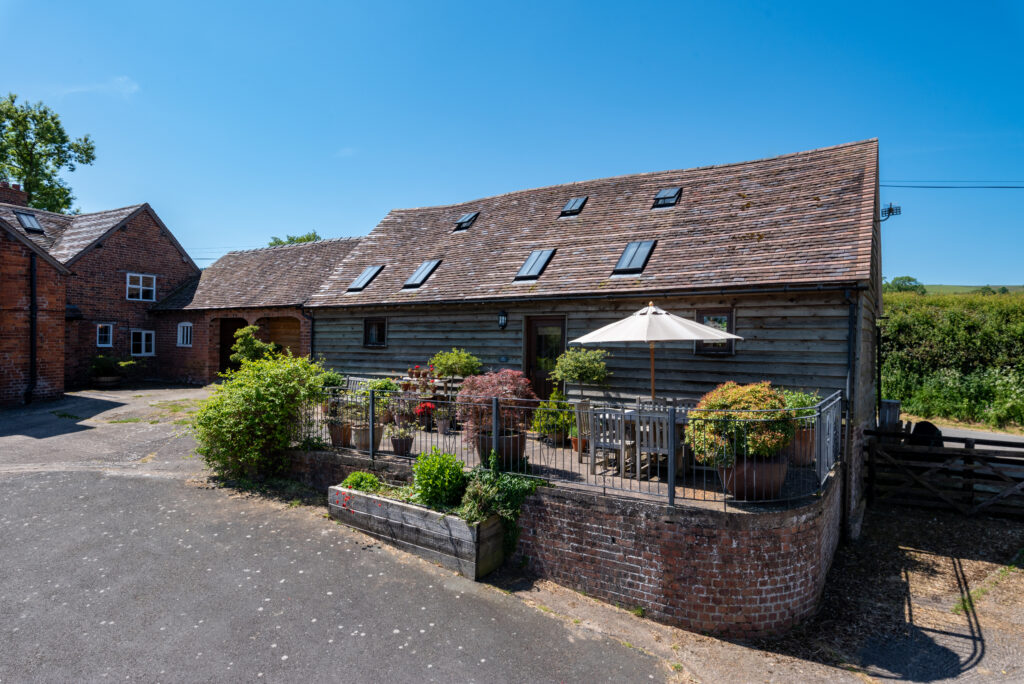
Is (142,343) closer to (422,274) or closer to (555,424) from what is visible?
(422,274)

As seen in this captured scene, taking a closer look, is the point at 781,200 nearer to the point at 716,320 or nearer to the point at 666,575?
the point at 716,320

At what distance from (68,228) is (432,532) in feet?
87.4

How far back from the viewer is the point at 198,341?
72.8 feet

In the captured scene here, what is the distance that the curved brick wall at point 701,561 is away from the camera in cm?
582

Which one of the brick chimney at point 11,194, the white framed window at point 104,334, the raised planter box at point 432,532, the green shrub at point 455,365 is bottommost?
the raised planter box at point 432,532

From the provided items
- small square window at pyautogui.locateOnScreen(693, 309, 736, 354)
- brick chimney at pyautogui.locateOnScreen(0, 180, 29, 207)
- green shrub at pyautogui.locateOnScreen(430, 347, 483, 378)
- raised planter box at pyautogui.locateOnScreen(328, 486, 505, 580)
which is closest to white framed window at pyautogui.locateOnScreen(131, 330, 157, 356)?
brick chimney at pyautogui.locateOnScreen(0, 180, 29, 207)

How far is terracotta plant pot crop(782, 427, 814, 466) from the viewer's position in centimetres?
751

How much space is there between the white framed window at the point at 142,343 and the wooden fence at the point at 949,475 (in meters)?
26.8

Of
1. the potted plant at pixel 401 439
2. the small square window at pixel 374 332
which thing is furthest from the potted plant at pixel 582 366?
the small square window at pixel 374 332

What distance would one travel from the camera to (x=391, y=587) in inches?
251

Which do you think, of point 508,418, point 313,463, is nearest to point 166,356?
point 313,463

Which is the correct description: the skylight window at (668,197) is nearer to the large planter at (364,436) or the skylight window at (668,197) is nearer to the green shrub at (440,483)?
the large planter at (364,436)

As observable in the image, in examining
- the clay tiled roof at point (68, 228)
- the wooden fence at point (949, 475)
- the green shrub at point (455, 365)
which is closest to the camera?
the wooden fence at point (949, 475)

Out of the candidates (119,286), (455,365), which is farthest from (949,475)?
(119,286)
